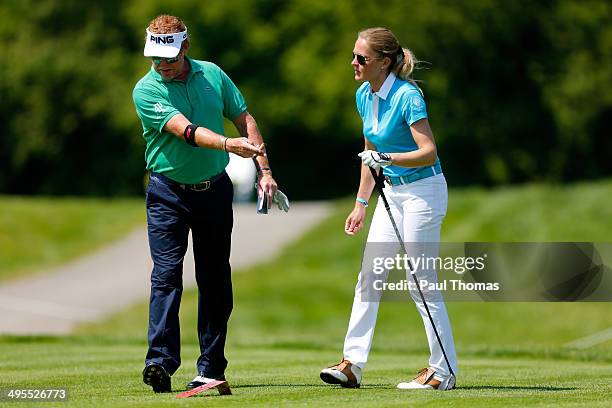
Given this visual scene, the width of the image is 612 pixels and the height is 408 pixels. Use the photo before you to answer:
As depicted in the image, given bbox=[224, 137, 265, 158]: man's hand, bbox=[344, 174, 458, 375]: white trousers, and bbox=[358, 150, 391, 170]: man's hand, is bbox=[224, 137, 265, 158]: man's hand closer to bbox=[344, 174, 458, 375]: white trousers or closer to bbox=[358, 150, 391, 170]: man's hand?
bbox=[358, 150, 391, 170]: man's hand

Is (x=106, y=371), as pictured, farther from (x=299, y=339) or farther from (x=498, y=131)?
(x=498, y=131)

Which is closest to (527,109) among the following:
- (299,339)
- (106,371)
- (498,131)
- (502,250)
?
(498,131)

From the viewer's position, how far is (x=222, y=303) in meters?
8.10

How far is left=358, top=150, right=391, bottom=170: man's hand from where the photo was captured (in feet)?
24.9

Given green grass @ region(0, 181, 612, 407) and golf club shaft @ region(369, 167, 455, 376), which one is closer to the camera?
green grass @ region(0, 181, 612, 407)

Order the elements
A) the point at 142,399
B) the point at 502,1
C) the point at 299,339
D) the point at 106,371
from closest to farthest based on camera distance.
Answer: the point at 142,399 → the point at 106,371 → the point at 299,339 → the point at 502,1

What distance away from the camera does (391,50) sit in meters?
7.92

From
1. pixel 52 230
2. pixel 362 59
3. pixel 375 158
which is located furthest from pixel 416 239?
pixel 52 230

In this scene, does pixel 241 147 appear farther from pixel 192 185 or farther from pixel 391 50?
pixel 391 50

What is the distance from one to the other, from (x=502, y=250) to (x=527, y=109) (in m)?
23.1

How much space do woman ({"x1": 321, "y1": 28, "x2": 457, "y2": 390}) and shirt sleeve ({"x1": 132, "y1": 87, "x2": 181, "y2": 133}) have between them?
1196 mm

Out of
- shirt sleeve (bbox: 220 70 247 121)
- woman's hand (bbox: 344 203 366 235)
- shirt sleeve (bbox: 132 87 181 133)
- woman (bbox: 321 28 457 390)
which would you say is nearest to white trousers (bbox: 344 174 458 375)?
woman (bbox: 321 28 457 390)

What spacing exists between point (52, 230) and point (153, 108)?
20521mm

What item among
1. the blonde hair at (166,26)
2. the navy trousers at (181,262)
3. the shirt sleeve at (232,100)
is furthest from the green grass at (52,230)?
the blonde hair at (166,26)
